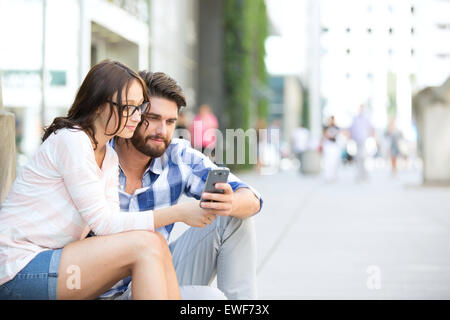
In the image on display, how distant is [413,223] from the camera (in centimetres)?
735

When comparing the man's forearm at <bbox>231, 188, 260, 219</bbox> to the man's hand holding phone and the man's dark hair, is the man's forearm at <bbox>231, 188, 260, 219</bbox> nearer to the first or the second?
the man's hand holding phone

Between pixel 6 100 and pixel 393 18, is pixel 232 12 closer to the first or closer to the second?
pixel 393 18

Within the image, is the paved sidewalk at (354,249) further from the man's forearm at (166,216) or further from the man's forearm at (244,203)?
the man's forearm at (166,216)

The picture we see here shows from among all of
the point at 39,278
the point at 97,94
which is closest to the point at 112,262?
the point at 39,278

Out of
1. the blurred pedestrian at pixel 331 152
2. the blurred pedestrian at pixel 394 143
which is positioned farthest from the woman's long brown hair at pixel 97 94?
the blurred pedestrian at pixel 394 143

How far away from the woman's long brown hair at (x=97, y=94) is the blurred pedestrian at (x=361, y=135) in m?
13.6

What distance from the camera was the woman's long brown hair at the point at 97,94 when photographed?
2330 mm

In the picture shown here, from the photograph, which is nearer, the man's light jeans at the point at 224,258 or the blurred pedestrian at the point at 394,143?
the man's light jeans at the point at 224,258

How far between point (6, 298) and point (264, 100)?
66.6ft

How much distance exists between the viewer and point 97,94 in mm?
2332

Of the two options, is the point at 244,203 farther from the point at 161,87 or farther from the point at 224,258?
the point at 161,87

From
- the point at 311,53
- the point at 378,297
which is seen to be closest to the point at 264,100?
the point at 311,53

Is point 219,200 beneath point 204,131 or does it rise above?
beneath

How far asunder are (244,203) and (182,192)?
1.49ft
